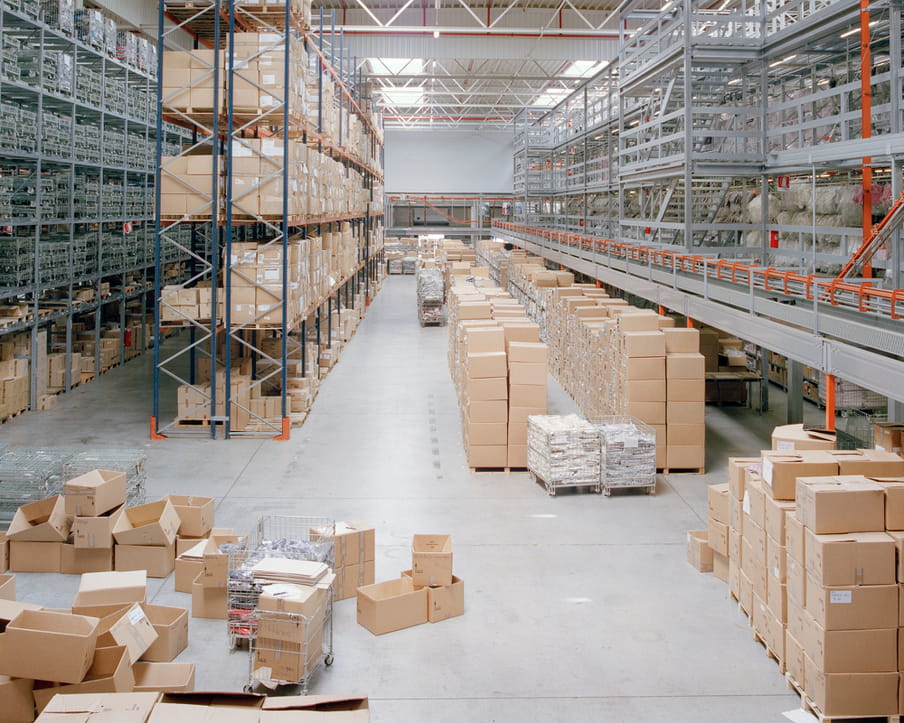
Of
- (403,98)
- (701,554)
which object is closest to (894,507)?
(701,554)

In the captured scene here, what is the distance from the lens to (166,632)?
5.43 metres

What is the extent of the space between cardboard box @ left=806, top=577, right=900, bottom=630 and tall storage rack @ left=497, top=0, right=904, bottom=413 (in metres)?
1.63

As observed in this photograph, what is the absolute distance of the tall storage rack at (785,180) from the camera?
764 cm

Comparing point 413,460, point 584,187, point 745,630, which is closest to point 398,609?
point 745,630

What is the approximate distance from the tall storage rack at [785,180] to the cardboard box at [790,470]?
83cm

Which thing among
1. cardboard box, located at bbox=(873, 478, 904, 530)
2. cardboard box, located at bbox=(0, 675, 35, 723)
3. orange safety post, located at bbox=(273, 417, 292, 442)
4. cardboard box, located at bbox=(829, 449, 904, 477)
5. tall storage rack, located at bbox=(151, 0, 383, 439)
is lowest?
cardboard box, located at bbox=(0, 675, 35, 723)

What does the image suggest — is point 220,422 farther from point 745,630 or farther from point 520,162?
point 520,162

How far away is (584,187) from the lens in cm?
2262

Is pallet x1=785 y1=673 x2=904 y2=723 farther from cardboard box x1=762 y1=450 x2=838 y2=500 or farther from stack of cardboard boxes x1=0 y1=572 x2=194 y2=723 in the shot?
stack of cardboard boxes x1=0 y1=572 x2=194 y2=723

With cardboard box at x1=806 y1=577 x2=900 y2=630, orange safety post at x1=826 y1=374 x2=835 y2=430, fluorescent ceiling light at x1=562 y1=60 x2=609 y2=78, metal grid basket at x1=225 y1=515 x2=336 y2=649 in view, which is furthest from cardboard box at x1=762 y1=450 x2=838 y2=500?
fluorescent ceiling light at x1=562 y1=60 x2=609 y2=78

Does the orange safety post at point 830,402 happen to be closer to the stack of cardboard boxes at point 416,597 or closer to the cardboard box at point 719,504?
the cardboard box at point 719,504

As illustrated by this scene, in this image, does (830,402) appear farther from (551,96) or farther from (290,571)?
(551,96)

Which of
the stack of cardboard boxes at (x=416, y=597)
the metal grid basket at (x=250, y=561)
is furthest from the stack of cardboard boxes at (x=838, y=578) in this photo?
the metal grid basket at (x=250, y=561)

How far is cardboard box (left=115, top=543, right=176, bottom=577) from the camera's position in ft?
22.6
